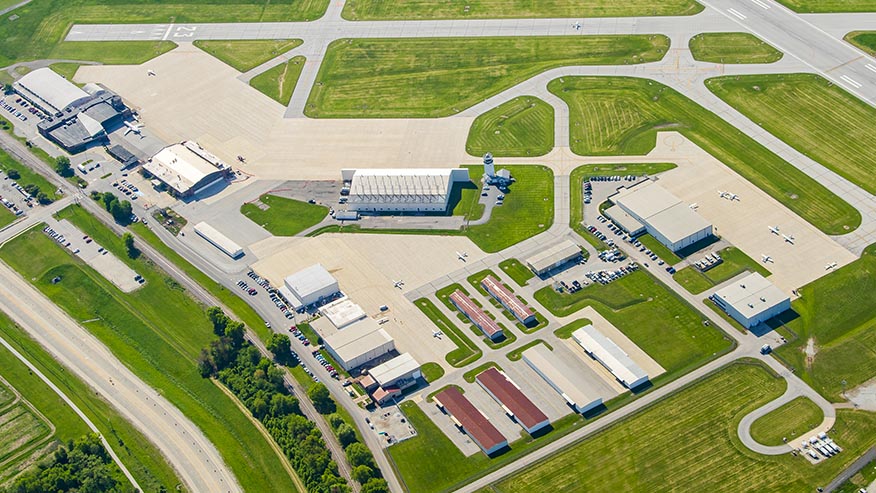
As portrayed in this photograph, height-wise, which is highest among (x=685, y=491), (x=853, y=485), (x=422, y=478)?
(x=422, y=478)

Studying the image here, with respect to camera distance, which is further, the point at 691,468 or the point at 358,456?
the point at 358,456

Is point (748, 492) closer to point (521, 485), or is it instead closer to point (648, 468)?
point (648, 468)

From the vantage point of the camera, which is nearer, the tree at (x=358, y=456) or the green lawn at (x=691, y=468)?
the green lawn at (x=691, y=468)

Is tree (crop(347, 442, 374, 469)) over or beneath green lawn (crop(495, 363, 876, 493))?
over

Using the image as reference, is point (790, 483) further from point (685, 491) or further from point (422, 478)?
point (422, 478)

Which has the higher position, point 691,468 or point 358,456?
point 358,456

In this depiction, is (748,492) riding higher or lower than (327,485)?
lower

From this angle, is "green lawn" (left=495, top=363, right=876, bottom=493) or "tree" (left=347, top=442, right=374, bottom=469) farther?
"tree" (left=347, top=442, right=374, bottom=469)

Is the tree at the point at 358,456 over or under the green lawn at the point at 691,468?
over

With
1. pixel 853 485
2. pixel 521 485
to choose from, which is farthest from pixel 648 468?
pixel 853 485
